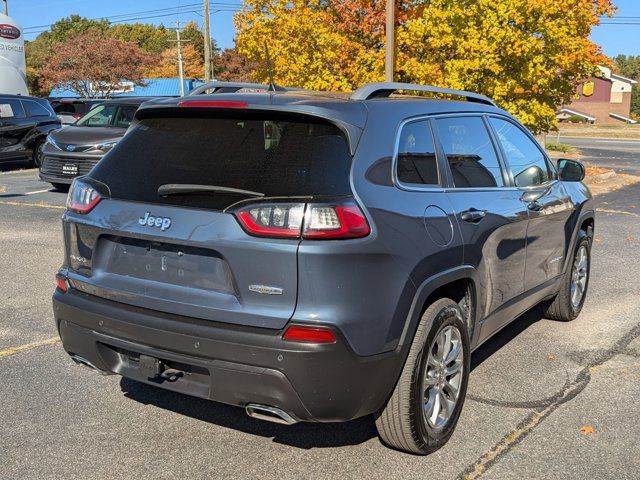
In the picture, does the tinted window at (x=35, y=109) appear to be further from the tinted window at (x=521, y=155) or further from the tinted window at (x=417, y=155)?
the tinted window at (x=417, y=155)

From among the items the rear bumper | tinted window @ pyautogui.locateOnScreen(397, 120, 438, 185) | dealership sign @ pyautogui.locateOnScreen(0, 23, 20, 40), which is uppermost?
dealership sign @ pyautogui.locateOnScreen(0, 23, 20, 40)

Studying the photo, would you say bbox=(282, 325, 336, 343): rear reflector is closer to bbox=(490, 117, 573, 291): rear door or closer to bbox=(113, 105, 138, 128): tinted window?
bbox=(490, 117, 573, 291): rear door

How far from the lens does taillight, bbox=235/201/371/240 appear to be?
2.98m

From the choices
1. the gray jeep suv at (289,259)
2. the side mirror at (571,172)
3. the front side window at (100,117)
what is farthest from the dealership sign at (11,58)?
the gray jeep suv at (289,259)

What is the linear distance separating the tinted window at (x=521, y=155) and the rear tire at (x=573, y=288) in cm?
89

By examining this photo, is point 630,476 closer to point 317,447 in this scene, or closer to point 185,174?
point 317,447

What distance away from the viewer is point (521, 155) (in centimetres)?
491

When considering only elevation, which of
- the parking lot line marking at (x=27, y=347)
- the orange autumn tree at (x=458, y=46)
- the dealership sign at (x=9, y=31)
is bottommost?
the parking lot line marking at (x=27, y=347)

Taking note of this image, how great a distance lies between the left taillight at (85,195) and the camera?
11.6 ft

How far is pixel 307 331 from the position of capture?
116 inches

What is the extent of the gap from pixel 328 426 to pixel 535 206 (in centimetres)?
203

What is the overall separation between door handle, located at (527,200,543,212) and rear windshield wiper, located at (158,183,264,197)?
89.0 inches

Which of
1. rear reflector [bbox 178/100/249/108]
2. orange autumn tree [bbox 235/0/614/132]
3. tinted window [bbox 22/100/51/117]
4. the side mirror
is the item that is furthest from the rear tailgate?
tinted window [bbox 22/100/51/117]

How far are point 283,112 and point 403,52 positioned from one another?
14754 millimetres
